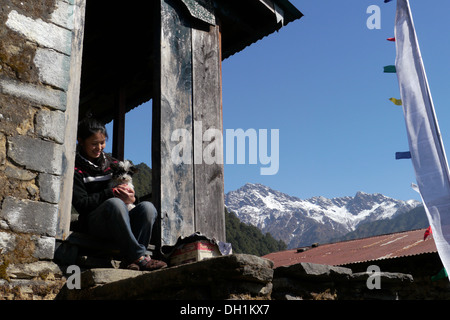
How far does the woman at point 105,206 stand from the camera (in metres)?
3.68

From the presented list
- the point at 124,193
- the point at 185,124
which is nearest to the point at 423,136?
the point at 185,124

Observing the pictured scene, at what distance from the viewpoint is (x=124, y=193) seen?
4.11 m

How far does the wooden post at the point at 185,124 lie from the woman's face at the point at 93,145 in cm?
53

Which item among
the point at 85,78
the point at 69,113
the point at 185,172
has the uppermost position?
the point at 85,78

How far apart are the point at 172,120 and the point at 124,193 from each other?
40.4 inches

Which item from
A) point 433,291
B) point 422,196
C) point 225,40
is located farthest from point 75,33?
point 433,291

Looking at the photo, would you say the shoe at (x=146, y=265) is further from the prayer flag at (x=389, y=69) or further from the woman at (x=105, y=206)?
the prayer flag at (x=389, y=69)

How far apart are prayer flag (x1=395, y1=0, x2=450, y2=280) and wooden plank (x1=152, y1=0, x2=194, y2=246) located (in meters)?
2.06

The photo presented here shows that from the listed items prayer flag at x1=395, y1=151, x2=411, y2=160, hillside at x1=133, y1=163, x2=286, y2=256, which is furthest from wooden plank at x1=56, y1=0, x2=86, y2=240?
hillside at x1=133, y1=163, x2=286, y2=256

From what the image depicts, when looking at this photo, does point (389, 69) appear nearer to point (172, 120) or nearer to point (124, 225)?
point (172, 120)

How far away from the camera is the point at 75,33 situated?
421cm

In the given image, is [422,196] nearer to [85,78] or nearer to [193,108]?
[193,108]

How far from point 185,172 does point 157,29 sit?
1463 millimetres
